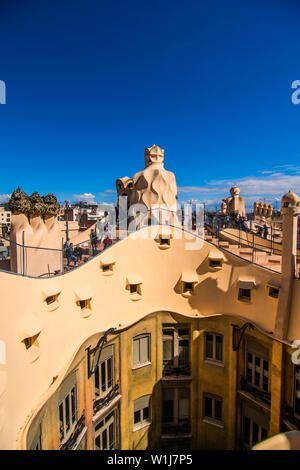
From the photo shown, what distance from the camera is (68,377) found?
10.3 metres

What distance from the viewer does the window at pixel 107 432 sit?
12.8 meters

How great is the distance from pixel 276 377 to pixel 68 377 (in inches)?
369

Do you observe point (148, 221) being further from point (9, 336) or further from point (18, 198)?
point (9, 336)

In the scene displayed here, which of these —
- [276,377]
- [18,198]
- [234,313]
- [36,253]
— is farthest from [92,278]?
[276,377]

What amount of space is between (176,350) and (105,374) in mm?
4325

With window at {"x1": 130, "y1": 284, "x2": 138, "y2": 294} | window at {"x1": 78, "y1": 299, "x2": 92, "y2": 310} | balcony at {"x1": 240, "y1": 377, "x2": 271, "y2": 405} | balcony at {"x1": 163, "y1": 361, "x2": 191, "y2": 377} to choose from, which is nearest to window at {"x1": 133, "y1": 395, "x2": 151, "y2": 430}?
balcony at {"x1": 163, "y1": 361, "x2": 191, "y2": 377}

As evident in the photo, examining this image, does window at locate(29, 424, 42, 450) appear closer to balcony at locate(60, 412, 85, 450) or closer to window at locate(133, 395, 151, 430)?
balcony at locate(60, 412, 85, 450)

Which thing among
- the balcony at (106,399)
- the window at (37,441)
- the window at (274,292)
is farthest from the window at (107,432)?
the window at (274,292)

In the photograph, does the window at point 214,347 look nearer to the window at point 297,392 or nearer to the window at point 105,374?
the window at point 297,392

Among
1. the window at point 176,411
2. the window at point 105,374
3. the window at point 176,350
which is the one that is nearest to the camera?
the window at point 105,374

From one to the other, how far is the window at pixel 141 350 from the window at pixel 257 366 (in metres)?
5.57

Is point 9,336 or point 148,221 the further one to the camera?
point 148,221

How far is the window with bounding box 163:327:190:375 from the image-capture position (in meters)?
14.9
